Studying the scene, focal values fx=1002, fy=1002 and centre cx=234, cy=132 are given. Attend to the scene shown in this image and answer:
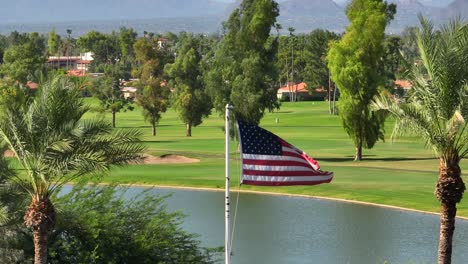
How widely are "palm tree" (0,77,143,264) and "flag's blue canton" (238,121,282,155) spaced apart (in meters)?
3.82

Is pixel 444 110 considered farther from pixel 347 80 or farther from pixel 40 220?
pixel 347 80

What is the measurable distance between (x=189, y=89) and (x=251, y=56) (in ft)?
83.8

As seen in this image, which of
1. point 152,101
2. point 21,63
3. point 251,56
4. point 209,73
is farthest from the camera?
point 21,63

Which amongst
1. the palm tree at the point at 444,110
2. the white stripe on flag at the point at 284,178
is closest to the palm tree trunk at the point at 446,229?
the palm tree at the point at 444,110

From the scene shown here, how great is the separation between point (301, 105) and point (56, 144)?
419 feet

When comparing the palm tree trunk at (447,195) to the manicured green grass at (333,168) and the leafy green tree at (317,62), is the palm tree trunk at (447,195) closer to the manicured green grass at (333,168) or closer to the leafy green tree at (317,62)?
the manicured green grass at (333,168)

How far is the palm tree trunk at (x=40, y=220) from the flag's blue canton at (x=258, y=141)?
17.2 ft

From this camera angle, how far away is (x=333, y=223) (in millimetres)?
44688

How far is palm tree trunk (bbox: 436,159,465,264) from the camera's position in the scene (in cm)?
2488

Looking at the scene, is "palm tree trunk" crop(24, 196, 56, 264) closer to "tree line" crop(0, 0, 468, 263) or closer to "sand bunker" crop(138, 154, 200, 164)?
"tree line" crop(0, 0, 468, 263)

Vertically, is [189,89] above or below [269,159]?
below

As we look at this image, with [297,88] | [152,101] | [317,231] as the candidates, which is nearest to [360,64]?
[317,231]

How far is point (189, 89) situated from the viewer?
99.1 meters

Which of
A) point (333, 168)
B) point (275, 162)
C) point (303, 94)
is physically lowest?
point (333, 168)
